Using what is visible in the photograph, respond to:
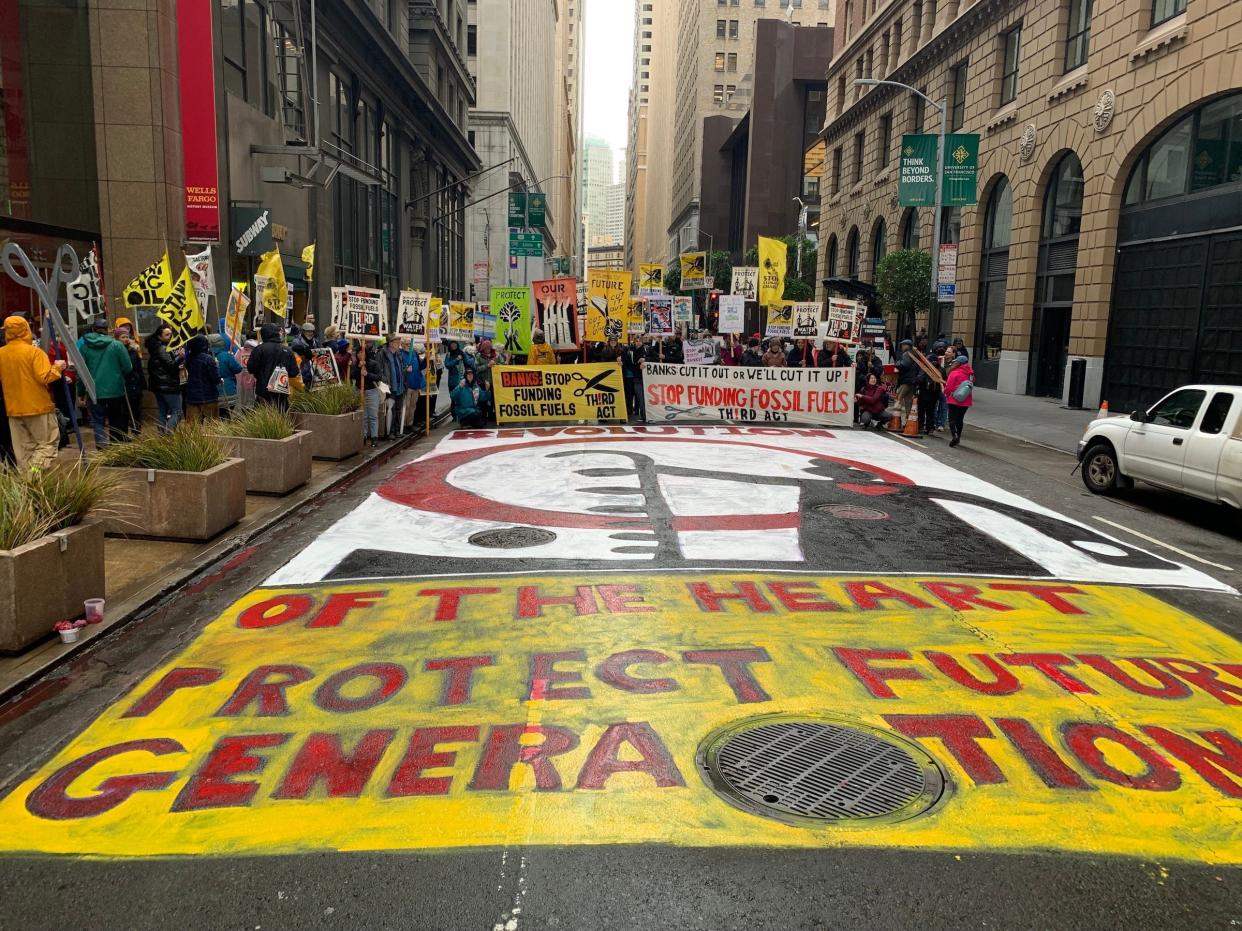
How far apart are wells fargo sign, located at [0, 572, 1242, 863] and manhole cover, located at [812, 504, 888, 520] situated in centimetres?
291

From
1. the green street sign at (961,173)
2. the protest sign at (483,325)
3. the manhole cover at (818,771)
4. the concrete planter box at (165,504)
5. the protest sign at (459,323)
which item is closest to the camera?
the manhole cover at (818,771)

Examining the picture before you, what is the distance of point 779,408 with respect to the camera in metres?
20.2

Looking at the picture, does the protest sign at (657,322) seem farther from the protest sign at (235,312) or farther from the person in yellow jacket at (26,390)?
the person in yellow jacket at (26,390)

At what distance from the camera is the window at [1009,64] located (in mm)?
32125

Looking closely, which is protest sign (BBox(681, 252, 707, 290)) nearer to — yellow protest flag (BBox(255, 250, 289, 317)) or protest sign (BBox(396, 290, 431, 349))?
protest sign (BBox(396, 290, 431, 349))

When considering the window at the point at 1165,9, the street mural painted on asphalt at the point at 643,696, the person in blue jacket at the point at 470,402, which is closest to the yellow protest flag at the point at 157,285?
the street mural painted on asphalt at the point at 643,696

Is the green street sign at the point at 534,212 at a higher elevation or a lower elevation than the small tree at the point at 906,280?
higher

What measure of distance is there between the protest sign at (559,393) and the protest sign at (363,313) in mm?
2922

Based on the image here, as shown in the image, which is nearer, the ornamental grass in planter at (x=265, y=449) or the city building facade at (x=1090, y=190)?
the ornamental grass in planter at (x=265, y=449)

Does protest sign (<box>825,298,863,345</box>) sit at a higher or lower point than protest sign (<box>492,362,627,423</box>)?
higher

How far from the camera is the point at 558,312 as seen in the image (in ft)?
69.8

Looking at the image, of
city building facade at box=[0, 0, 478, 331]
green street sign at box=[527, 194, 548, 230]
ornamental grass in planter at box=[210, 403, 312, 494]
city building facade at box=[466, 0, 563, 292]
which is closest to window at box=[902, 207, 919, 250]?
city building facade at box=[0, 0, 478, 331]

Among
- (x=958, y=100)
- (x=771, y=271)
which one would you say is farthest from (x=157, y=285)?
(x=958, y=100)

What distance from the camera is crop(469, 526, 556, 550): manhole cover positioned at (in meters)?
9.19
